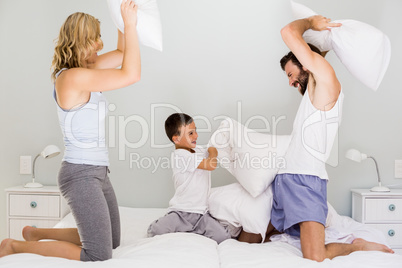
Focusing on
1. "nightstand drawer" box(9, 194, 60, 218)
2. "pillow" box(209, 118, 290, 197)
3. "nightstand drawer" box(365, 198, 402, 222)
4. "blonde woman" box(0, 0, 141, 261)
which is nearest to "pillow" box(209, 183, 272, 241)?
"pillow" box(209, 118, 290, 197)

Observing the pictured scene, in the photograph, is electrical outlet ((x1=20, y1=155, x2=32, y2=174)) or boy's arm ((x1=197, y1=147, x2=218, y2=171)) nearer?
boy's arm ((x1=197, y1=147, x2=218, y2=171))

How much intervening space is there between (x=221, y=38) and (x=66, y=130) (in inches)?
56.0

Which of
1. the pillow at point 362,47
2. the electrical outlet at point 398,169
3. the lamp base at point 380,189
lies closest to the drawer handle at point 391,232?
the lamp base at point 380,189

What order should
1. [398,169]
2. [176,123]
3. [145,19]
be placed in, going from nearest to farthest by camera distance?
[145,19], [176,123], [398,169]

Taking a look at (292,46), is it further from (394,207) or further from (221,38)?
(394,207)

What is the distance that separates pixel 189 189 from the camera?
2336mm

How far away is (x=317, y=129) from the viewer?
6.77ft

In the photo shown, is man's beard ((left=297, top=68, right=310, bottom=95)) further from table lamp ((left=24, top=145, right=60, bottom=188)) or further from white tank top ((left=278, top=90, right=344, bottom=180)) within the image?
table lamp ((left=24, top=145, right=60, bottom=188))

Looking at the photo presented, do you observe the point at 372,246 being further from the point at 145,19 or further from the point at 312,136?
the point at 145,19

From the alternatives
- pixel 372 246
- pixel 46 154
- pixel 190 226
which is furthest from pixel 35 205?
pixel 372 246

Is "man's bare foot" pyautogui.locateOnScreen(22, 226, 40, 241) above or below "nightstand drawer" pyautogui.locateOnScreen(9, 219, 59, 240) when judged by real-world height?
above

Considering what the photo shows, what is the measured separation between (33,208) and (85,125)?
48.0 inches

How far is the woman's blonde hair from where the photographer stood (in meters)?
1.78

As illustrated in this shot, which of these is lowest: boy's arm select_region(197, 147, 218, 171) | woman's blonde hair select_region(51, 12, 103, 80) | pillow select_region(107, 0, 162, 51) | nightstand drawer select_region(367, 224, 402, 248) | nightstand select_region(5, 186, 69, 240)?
nightstand drawer select_region(367, 224, 402, 248)
